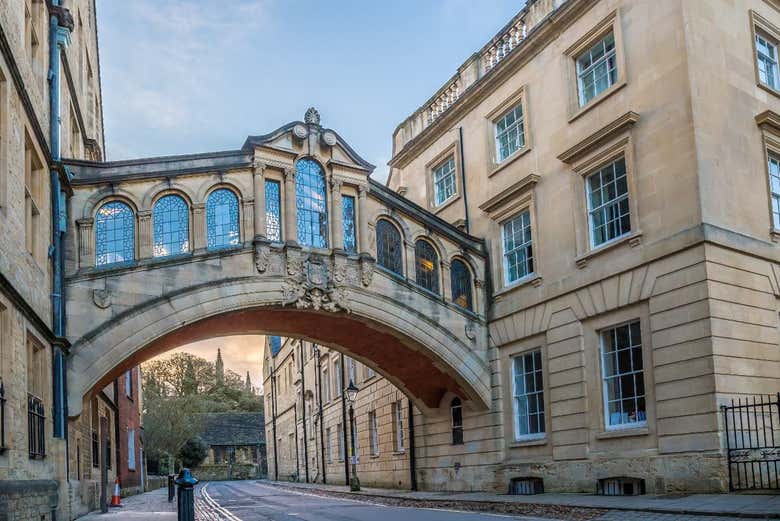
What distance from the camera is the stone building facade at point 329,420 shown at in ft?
96.9

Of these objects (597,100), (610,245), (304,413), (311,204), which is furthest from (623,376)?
(304,413)

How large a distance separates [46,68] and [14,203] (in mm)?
4678

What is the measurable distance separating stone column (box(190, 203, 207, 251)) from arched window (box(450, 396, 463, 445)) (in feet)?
30.3

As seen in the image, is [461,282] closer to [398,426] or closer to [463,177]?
[463,177]

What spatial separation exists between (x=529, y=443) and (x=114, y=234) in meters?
11.3

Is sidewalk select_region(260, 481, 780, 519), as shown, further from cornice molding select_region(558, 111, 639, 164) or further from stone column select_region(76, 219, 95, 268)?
stone column select_region(76, 219, 95, 268)

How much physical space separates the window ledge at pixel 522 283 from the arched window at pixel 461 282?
80 cm

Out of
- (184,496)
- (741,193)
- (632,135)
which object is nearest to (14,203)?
(184,496)

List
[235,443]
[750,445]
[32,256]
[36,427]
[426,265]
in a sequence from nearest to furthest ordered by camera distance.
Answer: [36,427] < [32,256] < [750,445] < [426,265] < [235,443]

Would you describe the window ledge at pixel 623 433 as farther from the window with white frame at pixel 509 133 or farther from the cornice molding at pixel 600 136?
the window with white frame at pixel 509 133

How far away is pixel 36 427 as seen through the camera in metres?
14.1

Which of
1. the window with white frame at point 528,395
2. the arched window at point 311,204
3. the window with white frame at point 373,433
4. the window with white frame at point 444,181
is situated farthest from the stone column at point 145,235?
the window with white frame at point 373,433

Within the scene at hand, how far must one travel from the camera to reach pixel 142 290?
19.2 m

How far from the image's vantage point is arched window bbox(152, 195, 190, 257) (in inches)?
784
